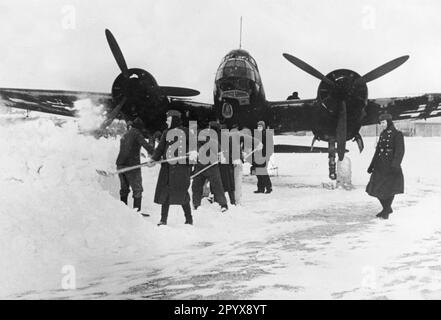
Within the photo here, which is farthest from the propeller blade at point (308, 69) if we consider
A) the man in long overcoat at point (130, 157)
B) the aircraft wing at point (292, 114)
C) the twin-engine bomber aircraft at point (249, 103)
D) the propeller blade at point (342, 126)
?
the man in long overcoat at point (130, 157)

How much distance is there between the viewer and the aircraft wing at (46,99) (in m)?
13.8

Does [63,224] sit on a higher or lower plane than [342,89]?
lower

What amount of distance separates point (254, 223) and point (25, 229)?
400 centimetres

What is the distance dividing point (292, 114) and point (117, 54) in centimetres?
613

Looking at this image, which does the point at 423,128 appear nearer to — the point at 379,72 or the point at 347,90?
the point at 379,72

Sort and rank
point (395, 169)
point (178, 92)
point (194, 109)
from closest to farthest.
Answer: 1. point (395, 169)
2. point (178, 92)
3. point (194, 109)

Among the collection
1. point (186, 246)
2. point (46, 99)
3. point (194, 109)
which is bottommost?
point (186, 246)

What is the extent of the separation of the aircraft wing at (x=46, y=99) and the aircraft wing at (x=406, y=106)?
798cm

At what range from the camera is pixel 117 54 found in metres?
11.9

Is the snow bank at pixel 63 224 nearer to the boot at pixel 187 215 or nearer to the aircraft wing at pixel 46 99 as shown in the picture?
the boot at pixel 187 215

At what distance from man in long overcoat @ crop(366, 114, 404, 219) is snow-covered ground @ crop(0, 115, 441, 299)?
0.52 metres

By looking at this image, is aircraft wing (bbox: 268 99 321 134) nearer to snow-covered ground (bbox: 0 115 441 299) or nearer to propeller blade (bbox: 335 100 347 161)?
propeller blade (bbox: 335 100 347 161)

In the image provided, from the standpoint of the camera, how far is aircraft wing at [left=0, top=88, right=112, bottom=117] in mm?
13844

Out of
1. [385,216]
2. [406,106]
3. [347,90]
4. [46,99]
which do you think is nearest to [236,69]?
[347,90]
